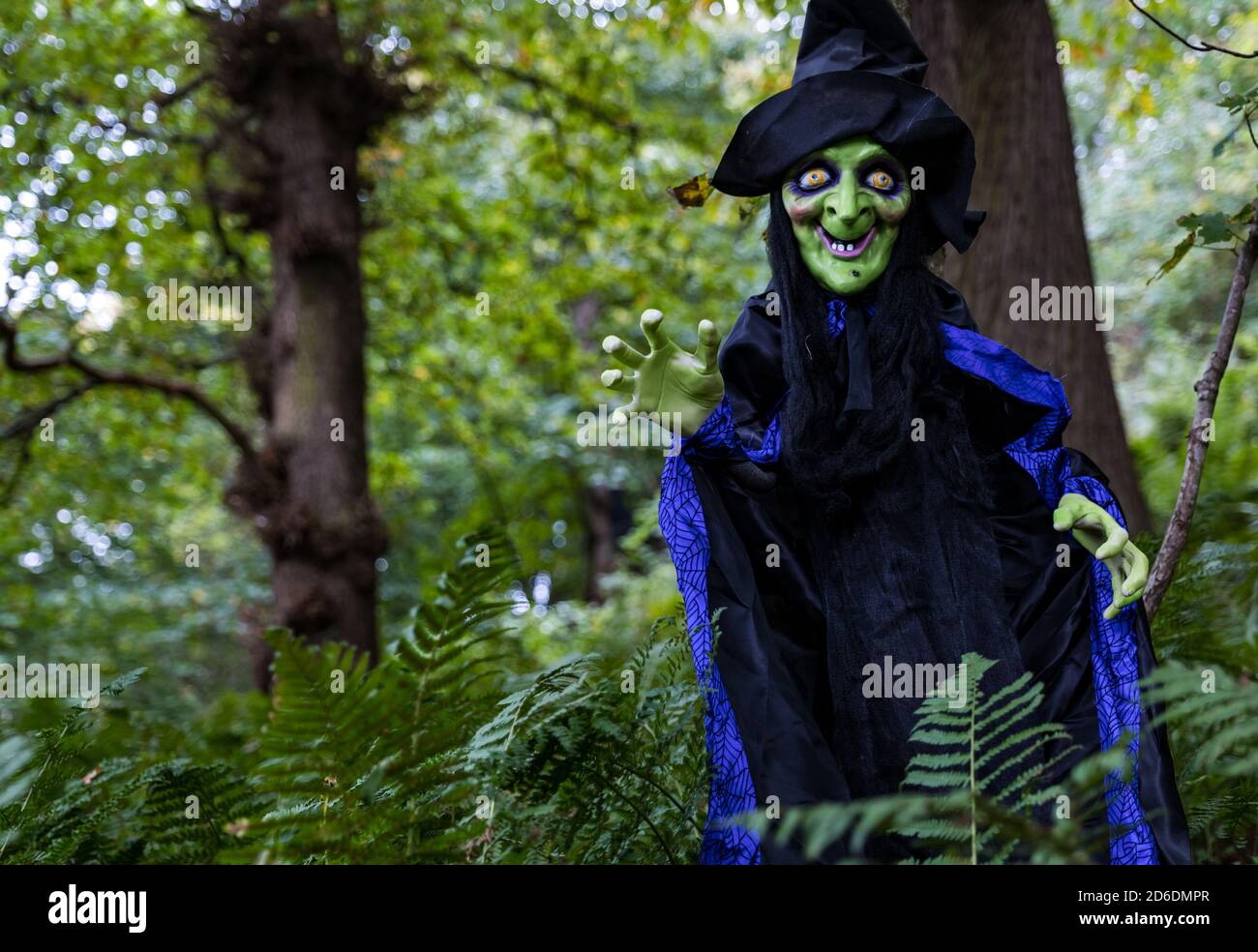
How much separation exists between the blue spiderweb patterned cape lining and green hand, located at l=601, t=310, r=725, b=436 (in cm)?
5

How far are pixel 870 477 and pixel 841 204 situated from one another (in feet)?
2.10

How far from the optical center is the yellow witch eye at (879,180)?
251 centimetres

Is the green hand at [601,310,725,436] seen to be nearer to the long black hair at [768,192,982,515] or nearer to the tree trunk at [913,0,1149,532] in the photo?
the long black hair at [768,192,982,515]

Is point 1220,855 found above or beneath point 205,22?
beneath

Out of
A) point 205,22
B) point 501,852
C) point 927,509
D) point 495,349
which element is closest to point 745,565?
point 927,509

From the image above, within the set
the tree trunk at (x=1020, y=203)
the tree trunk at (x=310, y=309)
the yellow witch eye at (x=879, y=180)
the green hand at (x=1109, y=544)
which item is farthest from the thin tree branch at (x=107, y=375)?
the green hand at (x=1109, y=544)

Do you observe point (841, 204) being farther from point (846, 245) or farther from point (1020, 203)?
point (1020, 203)

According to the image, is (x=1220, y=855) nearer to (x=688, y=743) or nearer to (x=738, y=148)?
(x=688, y=743)

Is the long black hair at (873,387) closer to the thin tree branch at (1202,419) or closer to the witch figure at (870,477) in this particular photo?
the witch figure at (870,477)

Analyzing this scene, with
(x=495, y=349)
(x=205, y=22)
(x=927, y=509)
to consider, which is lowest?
(x=927, y=509)

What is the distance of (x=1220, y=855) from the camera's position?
2787 millimetres

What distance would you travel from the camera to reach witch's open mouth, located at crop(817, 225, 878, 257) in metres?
2.51
